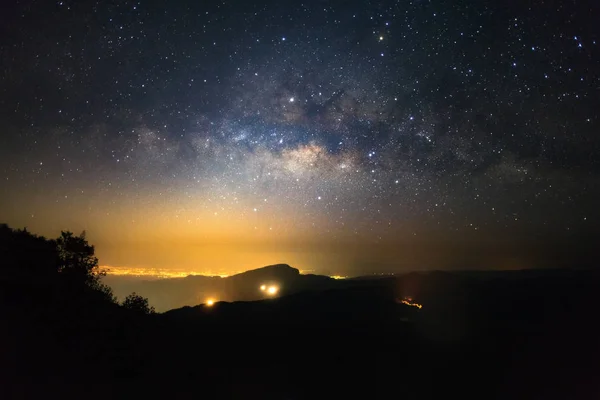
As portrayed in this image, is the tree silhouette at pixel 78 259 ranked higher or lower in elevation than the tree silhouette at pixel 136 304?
higher

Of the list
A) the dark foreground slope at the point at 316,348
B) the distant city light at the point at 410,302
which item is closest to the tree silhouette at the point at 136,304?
the dark foreground slope at the point at 316,348

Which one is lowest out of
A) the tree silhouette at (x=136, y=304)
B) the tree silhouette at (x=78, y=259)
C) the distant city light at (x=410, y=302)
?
the distant city light at (x=410, y=302)

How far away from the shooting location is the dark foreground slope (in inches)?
664

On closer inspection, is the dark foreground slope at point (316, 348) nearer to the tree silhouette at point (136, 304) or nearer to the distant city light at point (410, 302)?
the tree silhouette at point (136, 304)

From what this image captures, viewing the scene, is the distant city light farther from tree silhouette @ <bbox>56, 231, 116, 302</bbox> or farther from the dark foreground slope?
tree silhouette @ <bbox>56, 231, 116, 302</bbox>

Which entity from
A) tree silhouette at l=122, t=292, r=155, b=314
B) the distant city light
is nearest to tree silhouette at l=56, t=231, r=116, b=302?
tree silhouette at l=122, t=292, r=155, b=314

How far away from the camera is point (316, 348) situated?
31250 millimetres

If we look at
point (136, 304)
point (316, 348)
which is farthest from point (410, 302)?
point (136, 304)

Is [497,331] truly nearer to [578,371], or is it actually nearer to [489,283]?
[578,371]

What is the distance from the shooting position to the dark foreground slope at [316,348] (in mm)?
16859

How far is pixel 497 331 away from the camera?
3972 centimetres

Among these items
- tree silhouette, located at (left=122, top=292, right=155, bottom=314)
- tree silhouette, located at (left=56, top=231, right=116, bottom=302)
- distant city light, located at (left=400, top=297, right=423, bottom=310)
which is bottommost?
distant city light, located at (left=400, top=297, right=423, bottom=310)

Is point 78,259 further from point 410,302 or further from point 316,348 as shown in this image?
point 410,302

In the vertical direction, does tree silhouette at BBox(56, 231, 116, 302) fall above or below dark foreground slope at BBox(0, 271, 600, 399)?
above
